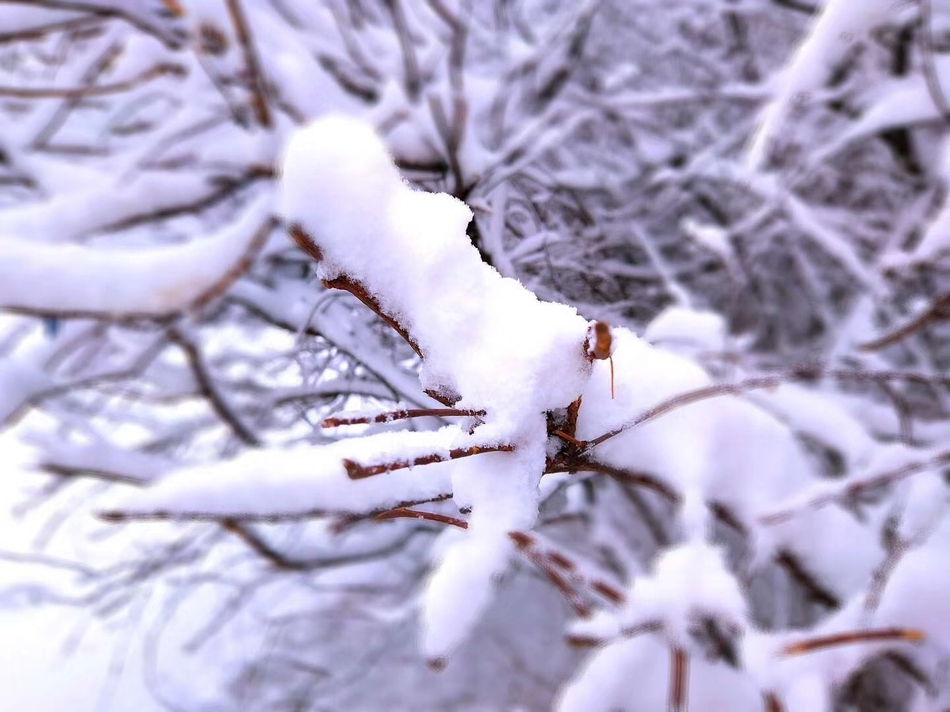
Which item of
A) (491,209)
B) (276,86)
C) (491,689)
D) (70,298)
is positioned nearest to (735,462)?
(491,209)

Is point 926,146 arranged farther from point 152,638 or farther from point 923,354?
point 152,638

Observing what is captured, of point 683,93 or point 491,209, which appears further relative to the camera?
point 683,93

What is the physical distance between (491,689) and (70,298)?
156 centimetres

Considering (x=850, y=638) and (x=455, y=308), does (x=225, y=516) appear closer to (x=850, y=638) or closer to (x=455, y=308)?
(x=455, y=308)

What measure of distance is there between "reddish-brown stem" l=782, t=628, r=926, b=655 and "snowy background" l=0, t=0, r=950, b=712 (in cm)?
3

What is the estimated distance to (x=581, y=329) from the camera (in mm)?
357

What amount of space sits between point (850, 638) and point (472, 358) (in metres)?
0.50

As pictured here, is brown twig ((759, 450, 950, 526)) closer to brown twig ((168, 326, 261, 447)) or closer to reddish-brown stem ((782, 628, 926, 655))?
reddish-brown stem ((782, 628, 926, 655))

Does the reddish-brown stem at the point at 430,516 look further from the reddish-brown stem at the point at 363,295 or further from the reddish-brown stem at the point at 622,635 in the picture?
the reddish-brown stem at the point at 622,635

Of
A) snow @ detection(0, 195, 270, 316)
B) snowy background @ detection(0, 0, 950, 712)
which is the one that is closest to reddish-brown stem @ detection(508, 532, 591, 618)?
snowy background @ detection(0, 0, 950, 712)

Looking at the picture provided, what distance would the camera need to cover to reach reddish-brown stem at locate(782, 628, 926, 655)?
60 cm

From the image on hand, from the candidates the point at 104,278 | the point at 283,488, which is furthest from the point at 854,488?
the point at 104,278

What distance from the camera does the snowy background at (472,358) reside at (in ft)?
1.32

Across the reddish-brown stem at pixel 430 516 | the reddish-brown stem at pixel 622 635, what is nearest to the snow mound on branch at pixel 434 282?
the reddish-brown stem at pixel 430 516
